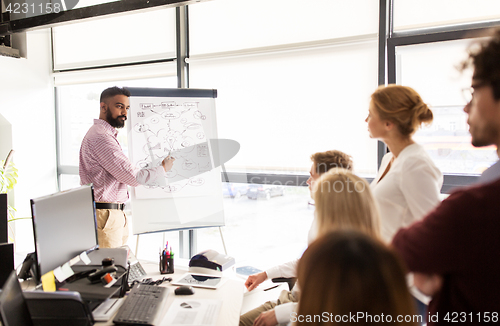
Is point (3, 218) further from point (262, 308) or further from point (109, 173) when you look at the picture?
point (262, 308)

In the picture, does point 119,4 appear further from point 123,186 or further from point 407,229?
point 407,229

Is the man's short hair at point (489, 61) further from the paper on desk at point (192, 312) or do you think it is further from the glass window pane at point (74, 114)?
the glass window pane at point (74, 114)

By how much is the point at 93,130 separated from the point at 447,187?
8.95 feet

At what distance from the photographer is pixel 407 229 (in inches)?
31.8

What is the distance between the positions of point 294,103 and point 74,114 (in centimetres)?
293

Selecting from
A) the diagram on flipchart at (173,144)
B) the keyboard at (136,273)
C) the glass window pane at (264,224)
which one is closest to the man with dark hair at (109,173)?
the diagram on flipchart at (173,144)

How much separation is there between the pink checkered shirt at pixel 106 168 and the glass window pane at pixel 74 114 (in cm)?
Result: 166

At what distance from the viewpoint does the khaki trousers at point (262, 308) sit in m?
1.68

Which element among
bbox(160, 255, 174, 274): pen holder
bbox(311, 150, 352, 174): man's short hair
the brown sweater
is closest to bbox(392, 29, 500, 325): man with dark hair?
the brown sweater

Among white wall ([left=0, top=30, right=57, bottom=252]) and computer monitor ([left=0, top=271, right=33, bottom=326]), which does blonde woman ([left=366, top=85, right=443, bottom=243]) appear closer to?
computer monitor ([left=0, top=271, right=33, bottom=326])

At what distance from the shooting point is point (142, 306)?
1341 mm

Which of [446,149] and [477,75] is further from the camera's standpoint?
[446,149]

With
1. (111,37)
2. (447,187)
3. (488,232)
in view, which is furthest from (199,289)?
(111,37)

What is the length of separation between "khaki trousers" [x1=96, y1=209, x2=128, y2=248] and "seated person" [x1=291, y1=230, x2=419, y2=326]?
2.16 meters
